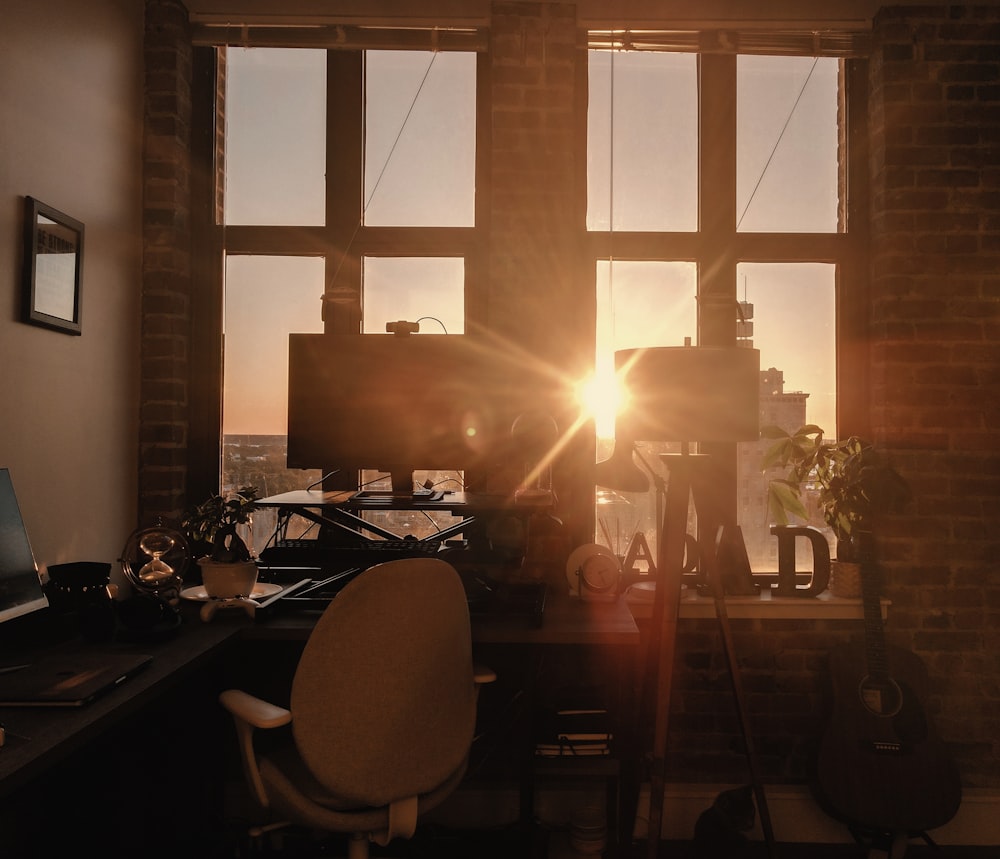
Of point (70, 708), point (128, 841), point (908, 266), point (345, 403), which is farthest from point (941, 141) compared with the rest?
point (128, 841)

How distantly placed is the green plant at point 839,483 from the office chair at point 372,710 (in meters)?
1.43

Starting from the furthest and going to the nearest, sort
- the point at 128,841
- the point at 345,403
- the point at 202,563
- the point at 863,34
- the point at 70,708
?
the point at 863,34 < the point at 345,403 < the point at 202,563 < the point at 128,841 < the point at 70,708

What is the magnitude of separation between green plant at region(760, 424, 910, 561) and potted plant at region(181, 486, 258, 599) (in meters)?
1.83

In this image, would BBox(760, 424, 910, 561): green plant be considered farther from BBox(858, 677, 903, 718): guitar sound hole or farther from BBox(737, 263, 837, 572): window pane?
BBox(858, 677, 903, 718): guitar sound hole

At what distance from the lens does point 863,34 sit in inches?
109

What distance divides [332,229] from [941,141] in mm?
2371

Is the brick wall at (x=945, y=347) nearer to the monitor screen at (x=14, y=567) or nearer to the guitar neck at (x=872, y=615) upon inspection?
the guitar neck at (x=872, y=615)

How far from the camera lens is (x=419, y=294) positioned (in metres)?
2.89

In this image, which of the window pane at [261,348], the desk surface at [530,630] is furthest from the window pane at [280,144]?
the desk surface at [530,630]

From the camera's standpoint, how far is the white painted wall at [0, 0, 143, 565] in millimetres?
2025

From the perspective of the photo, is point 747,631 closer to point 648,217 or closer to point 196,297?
point 648,217

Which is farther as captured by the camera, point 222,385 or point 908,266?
point 222,385

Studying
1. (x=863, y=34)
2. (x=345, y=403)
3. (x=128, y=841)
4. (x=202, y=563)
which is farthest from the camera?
(x=863, y=34)

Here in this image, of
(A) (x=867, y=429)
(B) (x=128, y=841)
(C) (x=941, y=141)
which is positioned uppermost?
(C) (x=941, y=141)
